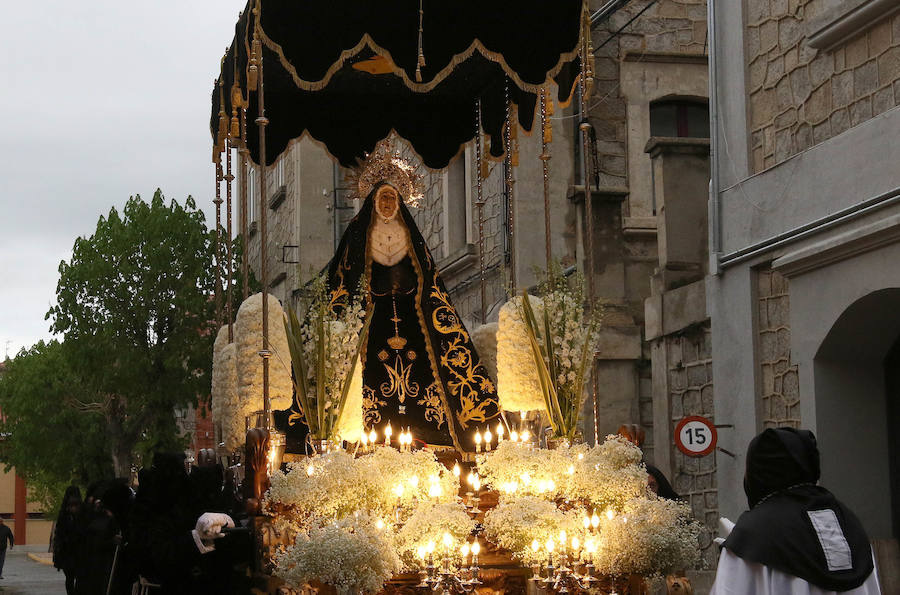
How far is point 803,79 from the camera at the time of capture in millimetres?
11094

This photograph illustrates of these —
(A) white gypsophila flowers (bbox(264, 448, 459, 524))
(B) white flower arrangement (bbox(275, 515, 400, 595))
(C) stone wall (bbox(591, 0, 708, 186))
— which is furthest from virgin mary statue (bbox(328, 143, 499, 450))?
(C) stone wall (bbox(591, 0, 708, 186))

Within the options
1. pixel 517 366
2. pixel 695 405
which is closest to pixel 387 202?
pixel 517 366

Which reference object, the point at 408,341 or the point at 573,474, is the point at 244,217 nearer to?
the point at 408,341

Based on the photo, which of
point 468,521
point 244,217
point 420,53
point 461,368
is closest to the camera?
point 468,521

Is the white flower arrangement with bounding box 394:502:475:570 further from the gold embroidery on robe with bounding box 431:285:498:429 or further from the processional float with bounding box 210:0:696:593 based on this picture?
the gold embroidery on robe with bounding box 431:285:498:429

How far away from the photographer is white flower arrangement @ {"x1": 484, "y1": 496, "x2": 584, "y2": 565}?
7.46m

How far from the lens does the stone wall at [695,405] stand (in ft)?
42.6

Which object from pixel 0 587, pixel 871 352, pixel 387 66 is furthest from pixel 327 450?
pixel 0 587

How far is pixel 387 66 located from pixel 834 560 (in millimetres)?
7550

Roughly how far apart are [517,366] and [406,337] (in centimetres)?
118

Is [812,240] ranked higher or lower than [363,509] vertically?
higher

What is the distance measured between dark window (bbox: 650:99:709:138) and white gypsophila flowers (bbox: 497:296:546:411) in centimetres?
769

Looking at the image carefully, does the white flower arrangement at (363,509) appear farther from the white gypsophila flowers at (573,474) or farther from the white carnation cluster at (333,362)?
the white carnation cluster at (333,362)

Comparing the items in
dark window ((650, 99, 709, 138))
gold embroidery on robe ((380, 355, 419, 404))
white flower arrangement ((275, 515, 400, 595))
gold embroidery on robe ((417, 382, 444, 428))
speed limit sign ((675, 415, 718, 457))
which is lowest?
white flower arrangement ((275, 515, 400, 595))
